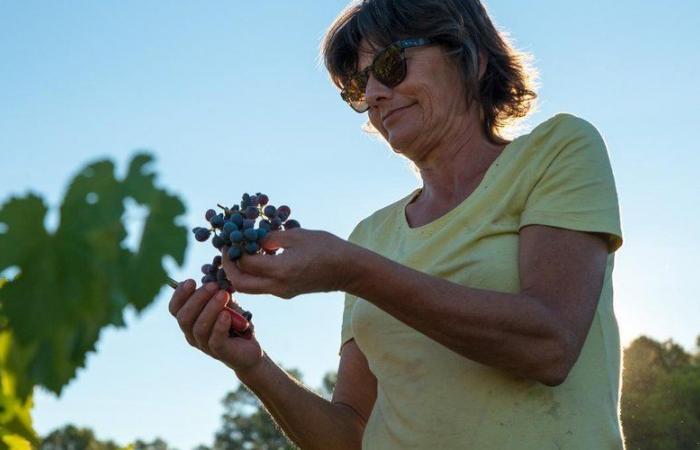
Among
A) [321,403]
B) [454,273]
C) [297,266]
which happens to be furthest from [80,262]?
[321,403]

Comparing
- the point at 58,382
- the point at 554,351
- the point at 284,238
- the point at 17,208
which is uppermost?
the point at 284,238

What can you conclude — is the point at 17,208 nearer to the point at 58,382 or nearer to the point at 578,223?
the point at 58,382

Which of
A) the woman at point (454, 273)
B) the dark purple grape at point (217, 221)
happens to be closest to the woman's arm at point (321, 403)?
the woman at point (454, 273)

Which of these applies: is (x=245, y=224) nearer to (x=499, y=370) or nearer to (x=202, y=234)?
(x=202, y=234)

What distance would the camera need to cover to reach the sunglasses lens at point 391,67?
3898mm

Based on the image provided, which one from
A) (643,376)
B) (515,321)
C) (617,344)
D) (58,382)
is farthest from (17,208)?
(643,376)

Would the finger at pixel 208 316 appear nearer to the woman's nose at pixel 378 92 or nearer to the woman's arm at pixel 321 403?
the woman's arm at pixel 321 403

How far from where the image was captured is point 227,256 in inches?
115

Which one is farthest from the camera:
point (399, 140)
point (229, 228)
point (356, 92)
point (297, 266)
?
point (356, 92)

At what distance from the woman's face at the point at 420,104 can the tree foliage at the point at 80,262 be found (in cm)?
265

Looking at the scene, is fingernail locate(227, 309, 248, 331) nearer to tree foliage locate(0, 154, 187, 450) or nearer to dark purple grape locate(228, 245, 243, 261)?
dark purple grape locate(228, 245, 243, 261)

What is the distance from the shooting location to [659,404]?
3002cm

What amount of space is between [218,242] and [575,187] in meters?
1.09

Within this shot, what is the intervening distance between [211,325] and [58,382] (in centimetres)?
211
